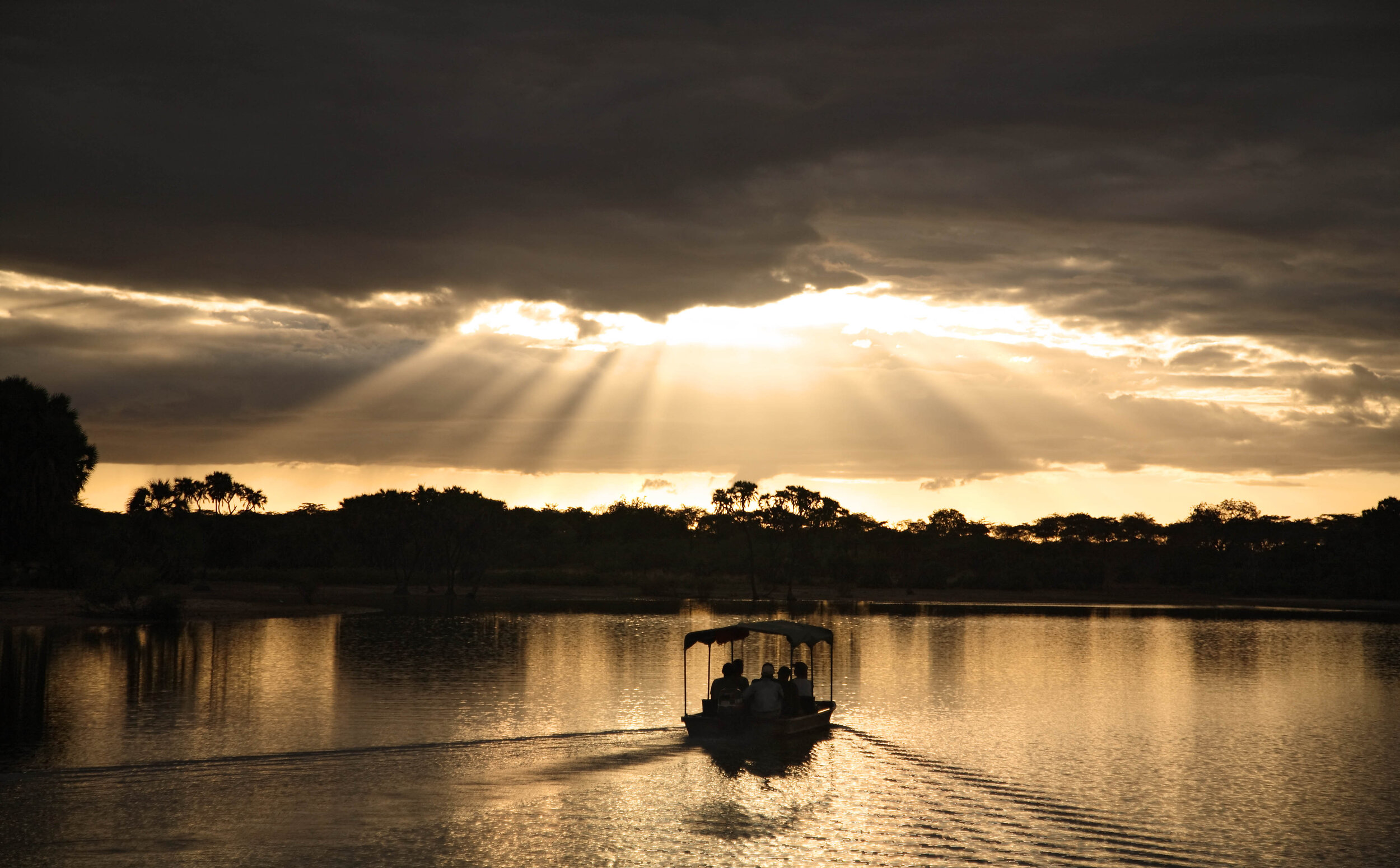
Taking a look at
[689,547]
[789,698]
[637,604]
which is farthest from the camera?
[689,547]

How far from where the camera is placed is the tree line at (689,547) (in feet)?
311

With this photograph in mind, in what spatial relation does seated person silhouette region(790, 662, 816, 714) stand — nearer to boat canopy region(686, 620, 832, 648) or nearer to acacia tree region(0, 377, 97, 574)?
boat canopy region(686, 620, 832, 648)

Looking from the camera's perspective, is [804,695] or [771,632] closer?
[804,695]

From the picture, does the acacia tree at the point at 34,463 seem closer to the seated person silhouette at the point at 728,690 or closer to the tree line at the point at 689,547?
the tree line at the point at 689,547

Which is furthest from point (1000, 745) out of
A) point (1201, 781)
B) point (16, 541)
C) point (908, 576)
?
point (908, 576)

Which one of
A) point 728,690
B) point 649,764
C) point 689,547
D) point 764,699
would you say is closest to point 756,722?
point 764,699

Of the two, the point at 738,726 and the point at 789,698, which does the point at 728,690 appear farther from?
the point at 789,698

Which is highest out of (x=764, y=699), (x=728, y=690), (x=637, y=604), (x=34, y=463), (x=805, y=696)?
(x=34, y=463)

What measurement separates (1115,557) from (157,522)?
11585 cm

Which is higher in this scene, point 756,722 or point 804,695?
point 804,695

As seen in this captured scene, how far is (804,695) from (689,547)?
394 feet

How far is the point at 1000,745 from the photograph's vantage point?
30.1 m

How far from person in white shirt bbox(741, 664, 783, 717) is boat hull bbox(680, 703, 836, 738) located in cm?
24

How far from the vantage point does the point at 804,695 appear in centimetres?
3161
